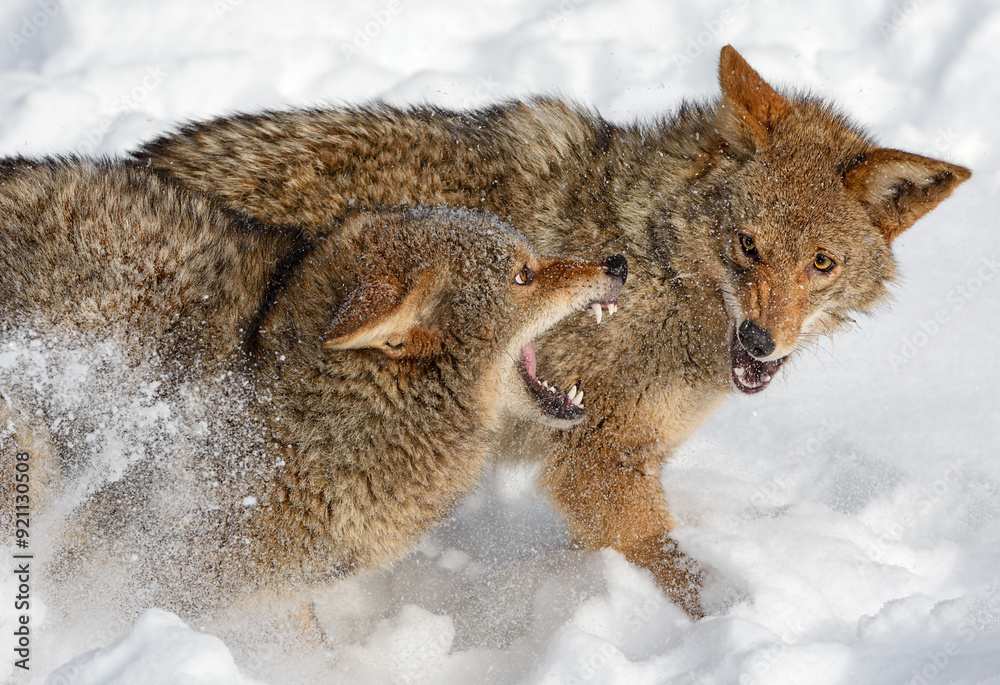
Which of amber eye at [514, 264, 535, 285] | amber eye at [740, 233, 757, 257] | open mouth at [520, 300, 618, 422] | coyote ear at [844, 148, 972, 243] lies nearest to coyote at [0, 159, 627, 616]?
amber eye at [514, 264, 535, 285]

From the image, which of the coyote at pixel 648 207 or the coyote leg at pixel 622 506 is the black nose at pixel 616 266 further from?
the coyote leg at pixel 622 506

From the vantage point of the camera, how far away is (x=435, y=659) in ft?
15.1

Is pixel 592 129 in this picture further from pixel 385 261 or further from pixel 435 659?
pixel 435 659

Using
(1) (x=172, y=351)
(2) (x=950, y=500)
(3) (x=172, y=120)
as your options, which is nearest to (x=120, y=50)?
(3) (x=172, y=120)

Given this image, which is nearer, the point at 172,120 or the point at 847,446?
the point at 847,446

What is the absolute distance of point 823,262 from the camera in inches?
154

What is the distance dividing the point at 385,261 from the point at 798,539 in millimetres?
3035

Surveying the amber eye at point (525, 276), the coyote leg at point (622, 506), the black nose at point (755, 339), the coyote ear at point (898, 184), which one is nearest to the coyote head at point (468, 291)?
the amber eye at point (525, 276)

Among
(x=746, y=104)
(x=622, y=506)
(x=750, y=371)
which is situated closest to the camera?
(x=746, y=104)

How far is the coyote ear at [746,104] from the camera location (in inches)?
160

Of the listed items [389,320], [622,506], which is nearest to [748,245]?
[622,506]

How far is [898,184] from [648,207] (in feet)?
4.00

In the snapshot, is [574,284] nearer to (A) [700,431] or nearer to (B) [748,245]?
(B) [748,245]

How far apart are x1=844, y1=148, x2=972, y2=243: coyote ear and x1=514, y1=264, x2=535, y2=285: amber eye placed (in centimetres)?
160
